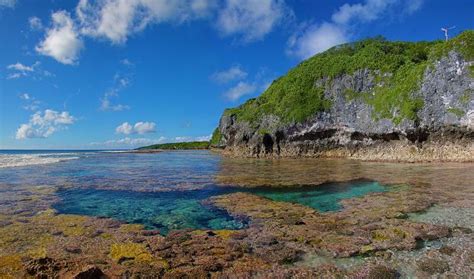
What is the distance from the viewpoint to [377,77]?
173 feet

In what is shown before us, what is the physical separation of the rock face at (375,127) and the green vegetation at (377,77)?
0.72 m

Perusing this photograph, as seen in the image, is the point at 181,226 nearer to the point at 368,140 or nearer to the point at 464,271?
the point at 464,271

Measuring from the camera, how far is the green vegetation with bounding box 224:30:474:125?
43188 millimetres

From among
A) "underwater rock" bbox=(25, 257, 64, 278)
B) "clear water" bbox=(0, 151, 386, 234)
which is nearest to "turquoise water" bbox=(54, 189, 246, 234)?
"clear water" bbox=(0, 151, 386, 234)

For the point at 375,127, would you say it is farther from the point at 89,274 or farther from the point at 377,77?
the point at 89,274

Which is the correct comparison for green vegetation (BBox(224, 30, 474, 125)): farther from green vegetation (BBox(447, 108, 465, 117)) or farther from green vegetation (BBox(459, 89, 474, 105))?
green vegetation (BBox(447, 108, 465, 117))

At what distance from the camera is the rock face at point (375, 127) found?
123ft

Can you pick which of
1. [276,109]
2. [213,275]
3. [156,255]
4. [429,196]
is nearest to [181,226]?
[156,255]

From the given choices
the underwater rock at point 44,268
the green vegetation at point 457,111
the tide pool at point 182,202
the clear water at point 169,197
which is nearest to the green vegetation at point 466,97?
the green vegetation at point 457,111

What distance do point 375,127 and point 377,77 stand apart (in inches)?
377

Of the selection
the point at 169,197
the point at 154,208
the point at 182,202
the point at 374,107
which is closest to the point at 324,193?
the point at 182,202

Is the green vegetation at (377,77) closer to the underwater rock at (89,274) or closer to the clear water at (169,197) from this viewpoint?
the clear water at (169,197)

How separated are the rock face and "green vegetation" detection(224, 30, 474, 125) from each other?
0.72 metres

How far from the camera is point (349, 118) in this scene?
5356 cm
